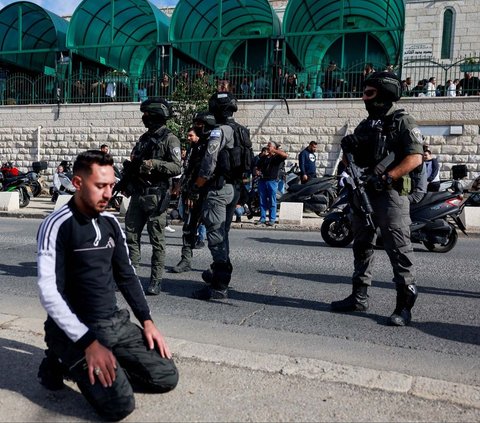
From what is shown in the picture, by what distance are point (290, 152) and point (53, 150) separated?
9.69 metres

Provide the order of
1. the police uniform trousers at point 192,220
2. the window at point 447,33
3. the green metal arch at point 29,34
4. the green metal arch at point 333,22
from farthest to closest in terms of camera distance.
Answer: the green metal arch at point 29,34
the window at point 447,33
the green metal arch at point 333,22
the police uniform trousers at point 192,220

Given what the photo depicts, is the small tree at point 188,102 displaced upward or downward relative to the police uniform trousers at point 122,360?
upward

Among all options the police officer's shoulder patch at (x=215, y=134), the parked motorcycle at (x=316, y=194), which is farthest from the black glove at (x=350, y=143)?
the parked motorcycle at (x=316, y=194)

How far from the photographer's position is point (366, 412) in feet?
9.25

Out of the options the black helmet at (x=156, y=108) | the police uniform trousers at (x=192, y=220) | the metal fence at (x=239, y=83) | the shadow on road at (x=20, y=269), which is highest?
the metal fence at (x=239, y=83)

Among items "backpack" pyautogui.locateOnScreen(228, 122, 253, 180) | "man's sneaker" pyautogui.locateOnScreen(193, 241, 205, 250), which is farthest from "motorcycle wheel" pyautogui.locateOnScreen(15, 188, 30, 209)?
"backpack" pyautogui.locateOnScreen(228, 122, 253, 180)

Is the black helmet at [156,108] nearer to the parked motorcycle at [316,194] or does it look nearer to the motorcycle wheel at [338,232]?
the motorcycle wheel at [338,232]

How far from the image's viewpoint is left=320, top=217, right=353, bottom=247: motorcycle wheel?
9062 mm

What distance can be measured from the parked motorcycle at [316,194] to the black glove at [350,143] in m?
8.43

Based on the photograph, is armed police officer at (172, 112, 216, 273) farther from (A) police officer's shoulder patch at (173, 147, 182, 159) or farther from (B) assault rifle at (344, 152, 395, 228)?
A: (B) assault rifle at (344, 152, 395, 228)

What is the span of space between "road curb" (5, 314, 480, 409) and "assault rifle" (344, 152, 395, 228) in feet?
4.98

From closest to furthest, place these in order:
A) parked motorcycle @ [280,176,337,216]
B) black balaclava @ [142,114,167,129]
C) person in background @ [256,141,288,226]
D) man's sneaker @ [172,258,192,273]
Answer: black balaclava @ [142,114,167,129] < man's sneaker @ [172,258,192,273] < person in background @ [256,141,288,226] < parked motorcycle @ [280,176,337,216]

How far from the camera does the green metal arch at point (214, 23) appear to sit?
22031 mm

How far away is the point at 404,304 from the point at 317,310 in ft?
2.88
